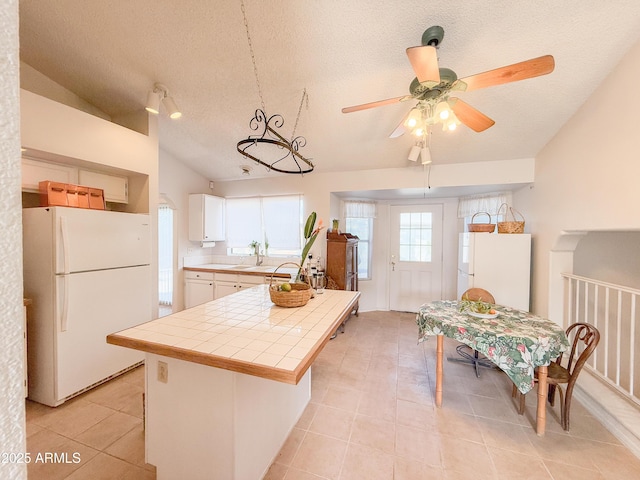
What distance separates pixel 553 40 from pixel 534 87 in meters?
0.45

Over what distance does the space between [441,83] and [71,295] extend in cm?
308

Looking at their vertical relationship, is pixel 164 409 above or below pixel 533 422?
above

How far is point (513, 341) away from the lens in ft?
5.70

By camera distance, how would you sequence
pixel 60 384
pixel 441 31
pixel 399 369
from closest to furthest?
pixel 441 31 → pixel 60 384 → pixel 399 369

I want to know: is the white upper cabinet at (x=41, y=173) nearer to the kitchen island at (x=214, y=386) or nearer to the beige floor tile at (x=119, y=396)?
the beige floor tile at (x=119, y=396)

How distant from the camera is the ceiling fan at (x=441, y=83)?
1.30 metres

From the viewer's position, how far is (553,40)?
176 centimetres

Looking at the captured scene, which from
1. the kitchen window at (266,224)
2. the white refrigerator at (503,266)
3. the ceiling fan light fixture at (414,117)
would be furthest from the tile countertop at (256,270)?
the ceiling fan light fixture at (414,117)

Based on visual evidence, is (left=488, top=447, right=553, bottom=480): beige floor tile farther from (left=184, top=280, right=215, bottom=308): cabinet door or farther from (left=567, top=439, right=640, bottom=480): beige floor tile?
(left=184, top=280, right=215, bottom=308): cabinet door

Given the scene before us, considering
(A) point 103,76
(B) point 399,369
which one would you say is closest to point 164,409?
(B) point 399,369

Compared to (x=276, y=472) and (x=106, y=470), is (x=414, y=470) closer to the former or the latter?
(x=276, y=472)

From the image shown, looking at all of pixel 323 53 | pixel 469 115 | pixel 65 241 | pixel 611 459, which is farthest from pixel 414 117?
pixel 65 241

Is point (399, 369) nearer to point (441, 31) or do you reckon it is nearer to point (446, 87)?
point (446, 87)

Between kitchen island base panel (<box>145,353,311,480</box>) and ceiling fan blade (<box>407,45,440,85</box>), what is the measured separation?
70.2 inches
